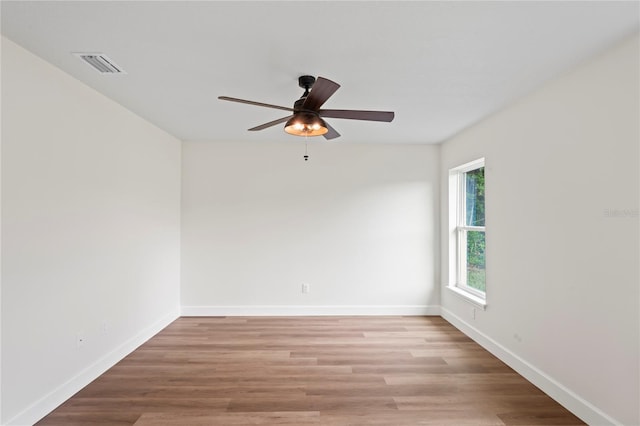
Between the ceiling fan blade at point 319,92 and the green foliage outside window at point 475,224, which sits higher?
the ceiling fan blade at point 319,92

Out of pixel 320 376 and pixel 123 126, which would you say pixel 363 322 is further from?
pixel 123 126

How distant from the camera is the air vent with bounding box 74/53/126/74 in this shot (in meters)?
2.06

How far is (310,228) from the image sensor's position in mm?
4473

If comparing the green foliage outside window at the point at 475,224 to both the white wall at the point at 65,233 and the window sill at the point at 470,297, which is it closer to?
the window sill at the point at 470,297

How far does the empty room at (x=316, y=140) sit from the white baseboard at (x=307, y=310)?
0.25 meters

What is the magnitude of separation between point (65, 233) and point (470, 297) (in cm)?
382

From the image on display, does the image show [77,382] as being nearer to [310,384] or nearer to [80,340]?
[80,340]

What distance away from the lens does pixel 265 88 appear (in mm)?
2545

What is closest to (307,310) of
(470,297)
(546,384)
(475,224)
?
(470,297)

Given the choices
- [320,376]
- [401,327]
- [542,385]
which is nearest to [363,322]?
[401,327]

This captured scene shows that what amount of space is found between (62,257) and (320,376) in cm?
215

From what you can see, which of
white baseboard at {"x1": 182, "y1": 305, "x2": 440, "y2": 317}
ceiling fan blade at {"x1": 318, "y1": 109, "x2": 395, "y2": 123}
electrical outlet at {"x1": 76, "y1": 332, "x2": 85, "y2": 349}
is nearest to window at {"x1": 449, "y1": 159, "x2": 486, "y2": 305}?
white baseboard at {"x1": 182, "y1": 305, "x2": 440, "y2": 317}

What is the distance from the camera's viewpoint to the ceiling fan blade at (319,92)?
1801 mm

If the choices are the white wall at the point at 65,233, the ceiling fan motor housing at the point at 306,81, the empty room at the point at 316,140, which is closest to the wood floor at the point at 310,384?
the empty room at the point at 316,140
